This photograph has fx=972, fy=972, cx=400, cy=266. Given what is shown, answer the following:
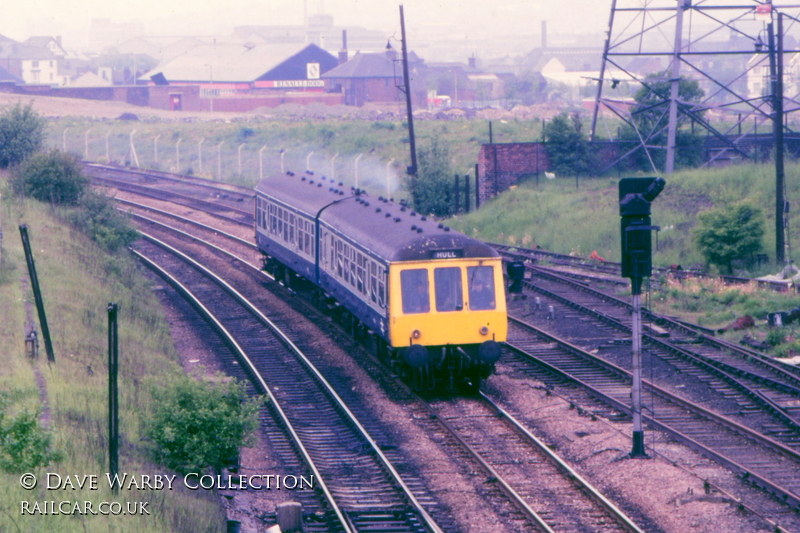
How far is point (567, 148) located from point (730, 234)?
14.8 metres

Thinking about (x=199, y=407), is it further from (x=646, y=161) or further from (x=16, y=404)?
(x=646, y=161)

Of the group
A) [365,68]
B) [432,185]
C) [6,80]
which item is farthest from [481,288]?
[6,80]

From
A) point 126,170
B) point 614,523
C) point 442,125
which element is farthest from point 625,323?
point 442,125

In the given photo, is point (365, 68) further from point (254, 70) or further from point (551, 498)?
point (551, 498)

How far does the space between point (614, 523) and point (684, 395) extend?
579 cm

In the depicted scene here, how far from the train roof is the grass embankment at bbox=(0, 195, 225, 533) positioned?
4.10m

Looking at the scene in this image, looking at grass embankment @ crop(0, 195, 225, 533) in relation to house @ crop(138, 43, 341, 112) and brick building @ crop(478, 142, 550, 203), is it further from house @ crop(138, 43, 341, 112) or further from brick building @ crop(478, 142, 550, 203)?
house @ crop(138, 43, 341, 112)

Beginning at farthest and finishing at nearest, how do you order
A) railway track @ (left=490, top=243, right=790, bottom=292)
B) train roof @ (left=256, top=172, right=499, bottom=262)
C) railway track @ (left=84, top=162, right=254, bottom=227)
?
railway track @ (left=84, top=162, right=254, bottom=227) < railway track @ (left=490, top=243, right=790, bottom=292) < train roof @ (left=256, top=172, right=499, bottom=262)

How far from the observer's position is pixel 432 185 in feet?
129

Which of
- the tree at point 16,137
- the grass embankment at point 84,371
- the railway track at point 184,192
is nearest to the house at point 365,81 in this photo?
the railway track at point 184,192

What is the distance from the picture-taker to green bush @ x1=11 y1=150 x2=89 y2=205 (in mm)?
31969

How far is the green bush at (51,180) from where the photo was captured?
3197cm

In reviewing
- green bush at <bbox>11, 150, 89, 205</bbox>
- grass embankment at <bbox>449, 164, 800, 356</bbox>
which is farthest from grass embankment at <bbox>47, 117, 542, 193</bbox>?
green bush at <bbox>11, 150, 89, 205</bbox>

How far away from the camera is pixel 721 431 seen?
14.1 m
